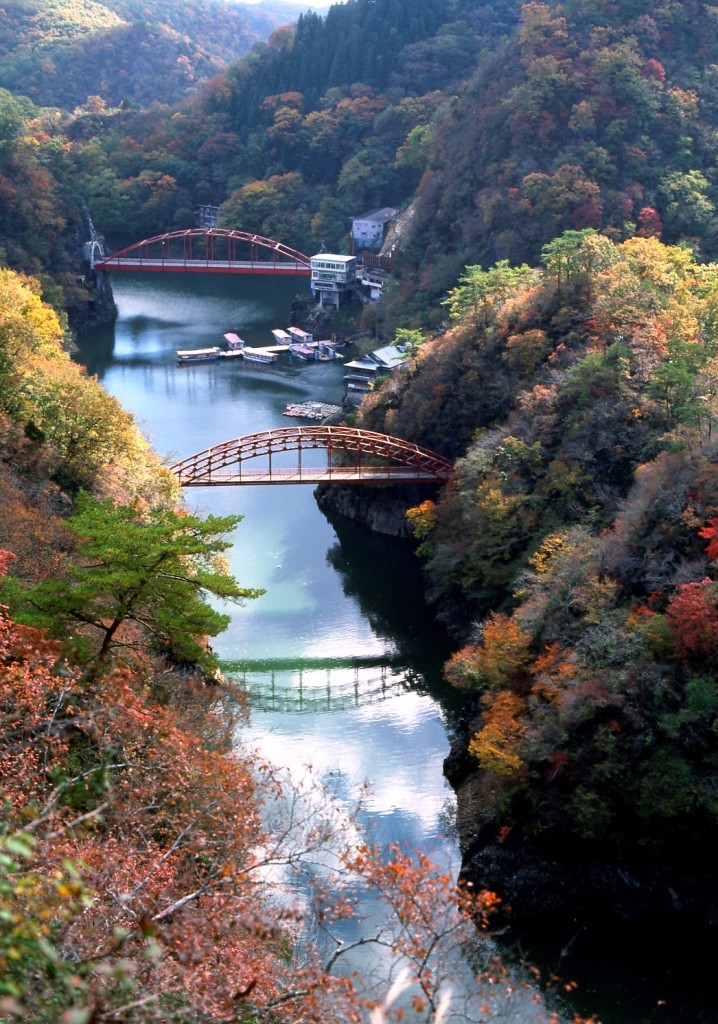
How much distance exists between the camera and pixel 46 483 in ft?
77.1

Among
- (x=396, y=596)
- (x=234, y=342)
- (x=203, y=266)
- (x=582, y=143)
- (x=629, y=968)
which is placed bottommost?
(x=629, y=968)

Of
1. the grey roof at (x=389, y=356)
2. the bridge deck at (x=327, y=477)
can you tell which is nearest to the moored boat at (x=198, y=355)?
the grey roof at (x=389, y=356)

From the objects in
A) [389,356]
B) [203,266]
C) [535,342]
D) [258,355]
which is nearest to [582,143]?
[389,356]

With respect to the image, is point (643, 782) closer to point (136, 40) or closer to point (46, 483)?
point (46, 483)

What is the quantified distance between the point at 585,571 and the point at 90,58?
8248cm

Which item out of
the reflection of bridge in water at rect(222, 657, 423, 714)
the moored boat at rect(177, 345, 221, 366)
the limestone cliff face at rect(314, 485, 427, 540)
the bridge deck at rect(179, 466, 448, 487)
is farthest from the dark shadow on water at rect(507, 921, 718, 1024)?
the moored boat at rect(177, 345, 221, 366)

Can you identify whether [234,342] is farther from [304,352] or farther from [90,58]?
[90,58]

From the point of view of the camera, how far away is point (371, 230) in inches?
2244

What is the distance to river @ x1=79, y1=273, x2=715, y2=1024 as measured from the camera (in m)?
16.6

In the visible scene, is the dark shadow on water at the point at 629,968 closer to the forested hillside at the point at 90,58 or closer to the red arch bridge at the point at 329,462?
the red arch bridge at the point at 329,462

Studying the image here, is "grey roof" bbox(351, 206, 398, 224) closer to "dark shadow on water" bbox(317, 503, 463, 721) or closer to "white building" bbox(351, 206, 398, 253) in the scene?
"white building" bbox(351, 206, 398, 253)

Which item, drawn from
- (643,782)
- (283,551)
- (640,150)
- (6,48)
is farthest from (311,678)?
(6,48)

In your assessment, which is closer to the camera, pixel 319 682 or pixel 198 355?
pixel 319 682

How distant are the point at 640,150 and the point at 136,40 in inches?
2524
